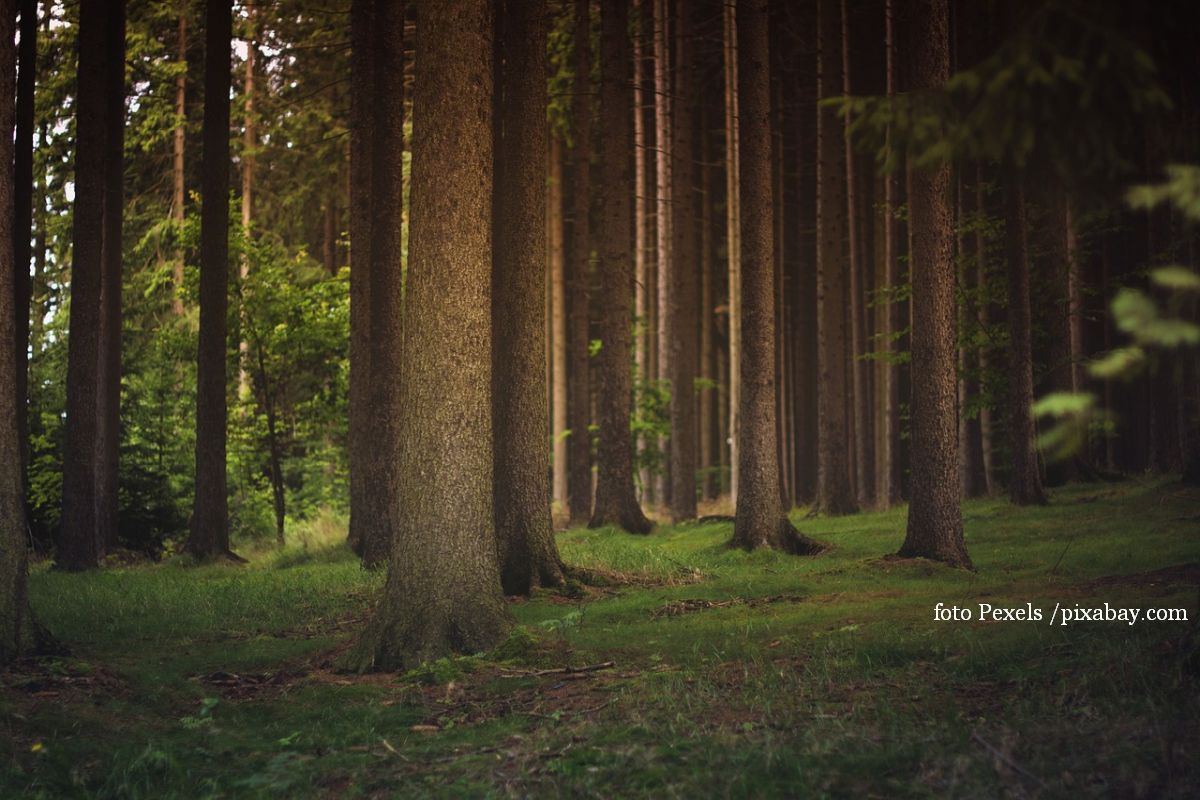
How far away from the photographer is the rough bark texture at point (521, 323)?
14414mm

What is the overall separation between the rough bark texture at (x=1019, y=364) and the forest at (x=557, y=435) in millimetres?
99

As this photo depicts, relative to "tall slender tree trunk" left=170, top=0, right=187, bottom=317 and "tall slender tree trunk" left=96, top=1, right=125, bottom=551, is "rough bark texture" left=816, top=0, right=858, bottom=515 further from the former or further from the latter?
"tall slender tree trunk" left=170, top=0, right=187, bottom=317

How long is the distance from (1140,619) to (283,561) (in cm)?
1511

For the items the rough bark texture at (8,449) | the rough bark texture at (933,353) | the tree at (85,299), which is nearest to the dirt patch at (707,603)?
the rough bark texture at (933,353)

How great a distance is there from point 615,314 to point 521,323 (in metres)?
8.89

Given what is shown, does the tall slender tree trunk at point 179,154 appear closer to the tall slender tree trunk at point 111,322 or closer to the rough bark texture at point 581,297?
the tall slender tree trunk at point 111,322

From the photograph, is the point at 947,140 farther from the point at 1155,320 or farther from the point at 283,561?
the point at 283,561

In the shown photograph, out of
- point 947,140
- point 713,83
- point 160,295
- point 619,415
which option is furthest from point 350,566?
point 713,83

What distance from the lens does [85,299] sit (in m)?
19.4

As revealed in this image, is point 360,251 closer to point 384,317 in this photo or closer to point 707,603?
point 384,317

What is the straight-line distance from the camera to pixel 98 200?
63.9 feet

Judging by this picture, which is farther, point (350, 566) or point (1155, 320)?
point (350, 566)

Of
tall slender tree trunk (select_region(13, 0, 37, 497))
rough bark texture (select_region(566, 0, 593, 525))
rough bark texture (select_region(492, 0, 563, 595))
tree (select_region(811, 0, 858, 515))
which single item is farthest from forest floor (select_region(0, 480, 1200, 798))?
rough bark texture (select_region(566, 0, 593, 525))

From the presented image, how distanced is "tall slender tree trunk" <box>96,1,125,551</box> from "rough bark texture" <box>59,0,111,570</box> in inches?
81.0
